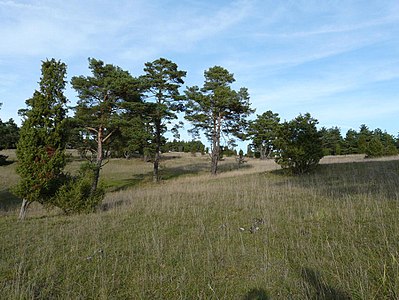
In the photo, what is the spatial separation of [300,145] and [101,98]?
13187 mm

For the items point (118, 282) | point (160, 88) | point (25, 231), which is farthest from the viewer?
point (160, 88)

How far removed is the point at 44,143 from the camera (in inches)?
368

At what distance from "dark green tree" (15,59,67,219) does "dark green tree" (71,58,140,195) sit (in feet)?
22.7

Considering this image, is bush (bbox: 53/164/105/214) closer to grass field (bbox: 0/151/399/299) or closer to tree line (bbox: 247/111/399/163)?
grass field (bbox: 0/151/399/299)

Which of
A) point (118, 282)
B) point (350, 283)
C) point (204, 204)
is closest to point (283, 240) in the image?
point (350, 283)

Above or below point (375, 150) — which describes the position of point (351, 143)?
above

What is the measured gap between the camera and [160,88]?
24.7 metres

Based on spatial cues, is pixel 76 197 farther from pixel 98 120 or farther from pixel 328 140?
pixel 328 140

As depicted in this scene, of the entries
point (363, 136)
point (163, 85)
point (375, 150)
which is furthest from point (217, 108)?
point (363, 136)

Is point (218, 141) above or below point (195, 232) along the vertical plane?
above

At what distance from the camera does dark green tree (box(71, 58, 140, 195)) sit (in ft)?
55.6

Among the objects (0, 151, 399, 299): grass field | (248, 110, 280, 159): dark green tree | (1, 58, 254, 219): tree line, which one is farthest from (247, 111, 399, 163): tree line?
(0, 151, 399, 299): grass field

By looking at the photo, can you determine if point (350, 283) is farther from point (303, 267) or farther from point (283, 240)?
point (283, 240)

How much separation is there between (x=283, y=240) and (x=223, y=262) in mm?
1414
